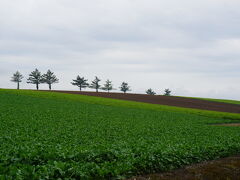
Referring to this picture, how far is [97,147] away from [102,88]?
410 feet

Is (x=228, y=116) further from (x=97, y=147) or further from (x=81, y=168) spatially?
(x=81, y=168)

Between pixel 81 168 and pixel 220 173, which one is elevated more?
pixel 81 168

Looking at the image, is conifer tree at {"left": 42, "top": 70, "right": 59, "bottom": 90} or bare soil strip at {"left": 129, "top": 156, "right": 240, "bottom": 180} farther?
conifer tree at {"left": 42, "top": 70, "right": 59, "bottom": 90}

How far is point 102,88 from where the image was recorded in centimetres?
14025

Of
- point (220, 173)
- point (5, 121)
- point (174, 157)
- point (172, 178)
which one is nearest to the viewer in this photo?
point (172, 178)

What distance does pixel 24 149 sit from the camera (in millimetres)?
13117

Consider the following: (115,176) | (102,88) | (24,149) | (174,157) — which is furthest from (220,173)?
(102,88)

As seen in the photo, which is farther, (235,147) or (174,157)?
(235,147)

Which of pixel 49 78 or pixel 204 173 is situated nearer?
pixel 204 173

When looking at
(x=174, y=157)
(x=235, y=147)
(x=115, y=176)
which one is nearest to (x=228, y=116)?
(x=235, y=147)

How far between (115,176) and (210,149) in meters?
9.77

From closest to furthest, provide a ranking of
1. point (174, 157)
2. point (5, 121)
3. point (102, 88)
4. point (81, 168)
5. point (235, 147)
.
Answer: point (81, 168)
point (174, 157)
point (235, 147)
point (5, 121)
point (102, 88)

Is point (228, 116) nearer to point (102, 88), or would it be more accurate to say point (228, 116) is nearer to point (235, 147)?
point (235, 147)

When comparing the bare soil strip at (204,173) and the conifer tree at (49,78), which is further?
the conifer tree at (49,78)
